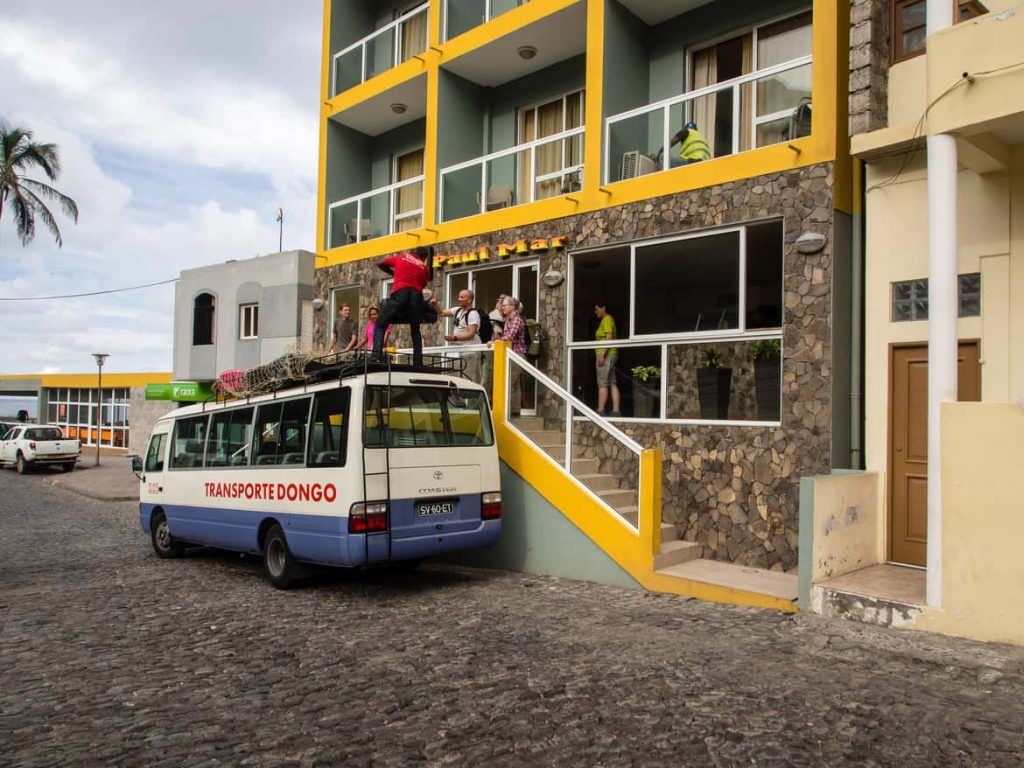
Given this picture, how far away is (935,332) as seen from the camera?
6.24m

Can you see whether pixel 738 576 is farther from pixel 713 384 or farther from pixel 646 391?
pixel 646 391

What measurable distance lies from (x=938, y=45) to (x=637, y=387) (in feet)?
16.2

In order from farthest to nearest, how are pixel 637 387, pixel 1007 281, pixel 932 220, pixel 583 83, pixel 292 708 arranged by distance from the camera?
pixel 583 83
pixel 637 387
pixel 1007 281
pixel 932 220
pixel 292 708

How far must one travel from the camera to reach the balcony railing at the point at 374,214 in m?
15.1

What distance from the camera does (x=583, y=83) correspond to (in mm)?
13250

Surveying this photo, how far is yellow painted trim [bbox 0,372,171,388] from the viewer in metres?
31.1

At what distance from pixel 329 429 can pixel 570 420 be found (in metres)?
2.75

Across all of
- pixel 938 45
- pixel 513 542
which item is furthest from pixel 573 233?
pixel 938 45

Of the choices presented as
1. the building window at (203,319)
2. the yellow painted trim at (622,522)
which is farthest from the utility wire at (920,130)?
the building window at (203,319)

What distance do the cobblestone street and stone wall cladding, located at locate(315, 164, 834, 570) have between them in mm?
1732

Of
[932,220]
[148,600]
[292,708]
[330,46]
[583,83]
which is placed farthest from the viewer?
[330,46]

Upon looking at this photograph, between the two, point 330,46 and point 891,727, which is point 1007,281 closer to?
point 891,727

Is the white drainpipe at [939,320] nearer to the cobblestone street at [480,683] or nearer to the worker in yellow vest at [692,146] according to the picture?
the cobblestone street at [480,683]

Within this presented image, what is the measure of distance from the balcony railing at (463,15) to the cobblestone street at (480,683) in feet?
33.9
